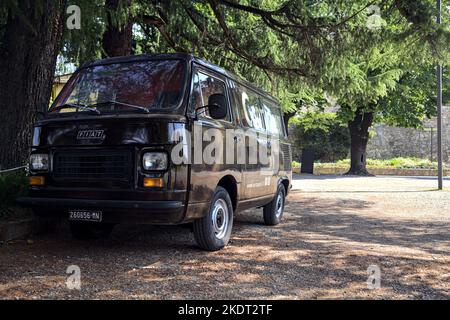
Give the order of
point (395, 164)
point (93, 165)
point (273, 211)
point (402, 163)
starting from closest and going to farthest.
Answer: point (93, 165) < point (273, 211) < point (395, 164) < point (402, 163)

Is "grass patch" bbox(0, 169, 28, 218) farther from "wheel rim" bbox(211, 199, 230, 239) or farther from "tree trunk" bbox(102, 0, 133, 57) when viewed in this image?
"tree trunk" bbox(102, 0, 133, 57)

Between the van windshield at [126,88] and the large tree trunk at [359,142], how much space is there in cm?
2223

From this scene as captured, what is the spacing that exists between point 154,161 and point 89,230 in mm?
2138

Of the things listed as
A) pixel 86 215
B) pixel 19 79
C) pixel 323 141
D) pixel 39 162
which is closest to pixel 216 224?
pixel 86 215

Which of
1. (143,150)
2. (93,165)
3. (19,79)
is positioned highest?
(19,79)

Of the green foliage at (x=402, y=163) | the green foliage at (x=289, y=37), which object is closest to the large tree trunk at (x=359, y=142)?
the green foliage at (x=402, y=163)

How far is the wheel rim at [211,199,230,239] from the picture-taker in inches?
230

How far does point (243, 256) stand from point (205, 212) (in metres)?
0.79

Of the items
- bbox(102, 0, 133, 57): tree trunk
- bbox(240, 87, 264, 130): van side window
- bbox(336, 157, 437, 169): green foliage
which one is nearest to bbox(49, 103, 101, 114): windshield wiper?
bbox(240, 87, 264, 130): van side window

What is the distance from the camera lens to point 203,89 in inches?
229

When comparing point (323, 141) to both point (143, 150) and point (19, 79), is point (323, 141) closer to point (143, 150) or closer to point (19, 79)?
point (19, 79)

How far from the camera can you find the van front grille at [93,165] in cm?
502
